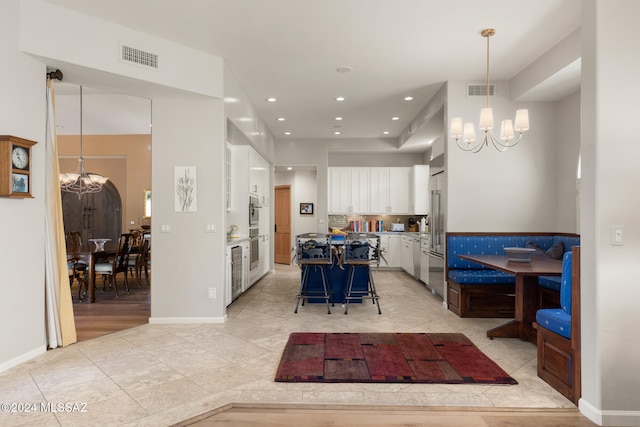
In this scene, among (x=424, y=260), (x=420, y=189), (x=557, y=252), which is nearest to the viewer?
(x=557, y=252)

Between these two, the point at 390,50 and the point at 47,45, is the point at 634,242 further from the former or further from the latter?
the point at 47,45

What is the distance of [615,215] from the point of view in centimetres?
234

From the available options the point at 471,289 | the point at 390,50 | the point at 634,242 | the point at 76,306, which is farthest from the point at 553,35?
the point at 76,306

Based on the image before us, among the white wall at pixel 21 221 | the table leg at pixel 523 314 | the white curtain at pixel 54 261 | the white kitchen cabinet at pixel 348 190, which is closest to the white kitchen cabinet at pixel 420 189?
the white kitchen cabinet at pixel 348 190

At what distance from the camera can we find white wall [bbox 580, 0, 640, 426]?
232 cm

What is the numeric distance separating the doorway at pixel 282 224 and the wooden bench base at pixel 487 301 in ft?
20.5

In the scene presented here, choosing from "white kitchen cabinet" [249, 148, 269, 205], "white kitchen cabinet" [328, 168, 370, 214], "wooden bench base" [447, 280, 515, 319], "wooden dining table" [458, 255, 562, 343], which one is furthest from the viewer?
"white kitchen cabinet" [328, 168, 370, 214]

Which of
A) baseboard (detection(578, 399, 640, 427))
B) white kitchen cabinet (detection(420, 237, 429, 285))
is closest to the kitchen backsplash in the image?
white kitchen cabinet (detection(420, 237, 429, 285))

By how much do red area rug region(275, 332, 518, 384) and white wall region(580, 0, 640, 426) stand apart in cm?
70

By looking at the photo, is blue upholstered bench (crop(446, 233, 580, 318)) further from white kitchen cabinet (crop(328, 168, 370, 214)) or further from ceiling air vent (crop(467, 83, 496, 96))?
white kitchen cabinet (crop(328, 168, 370, 214))

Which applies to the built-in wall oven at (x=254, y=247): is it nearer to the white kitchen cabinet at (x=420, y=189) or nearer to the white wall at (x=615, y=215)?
the white kitchen cabinet at (x=420, y=189)

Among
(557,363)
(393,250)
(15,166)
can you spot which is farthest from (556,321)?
(393,250)

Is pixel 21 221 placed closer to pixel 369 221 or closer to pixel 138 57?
pixel 138 57

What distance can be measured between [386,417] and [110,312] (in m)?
4.15
